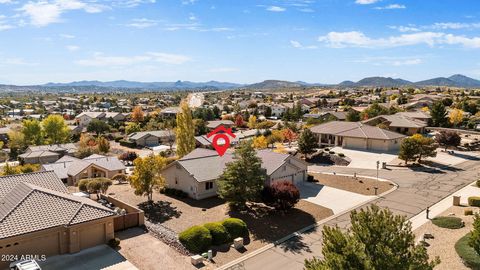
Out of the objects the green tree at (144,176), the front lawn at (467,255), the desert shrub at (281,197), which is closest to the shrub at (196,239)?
the desert shrub at (281,197)

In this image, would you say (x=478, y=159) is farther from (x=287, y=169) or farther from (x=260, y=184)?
A: (x=260, y=184)

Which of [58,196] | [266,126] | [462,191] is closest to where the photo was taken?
[58,196]

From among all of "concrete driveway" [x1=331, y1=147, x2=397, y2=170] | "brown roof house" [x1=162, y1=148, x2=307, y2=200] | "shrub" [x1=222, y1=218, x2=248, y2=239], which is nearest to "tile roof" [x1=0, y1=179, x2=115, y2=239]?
"shrub" [x1=222, y1=218, x2=248, y2=239]

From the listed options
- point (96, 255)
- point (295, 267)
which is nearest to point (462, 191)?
point (295, 267)

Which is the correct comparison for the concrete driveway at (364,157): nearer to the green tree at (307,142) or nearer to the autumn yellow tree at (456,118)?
the green tree at (307,142)

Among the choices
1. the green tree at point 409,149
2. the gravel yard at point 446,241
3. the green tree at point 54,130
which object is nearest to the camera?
the gravel yard at point 446,241

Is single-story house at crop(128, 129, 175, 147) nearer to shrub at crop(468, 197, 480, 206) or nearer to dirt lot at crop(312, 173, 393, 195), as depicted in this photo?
dirt lot at crop(312, 173, 393, 195)
